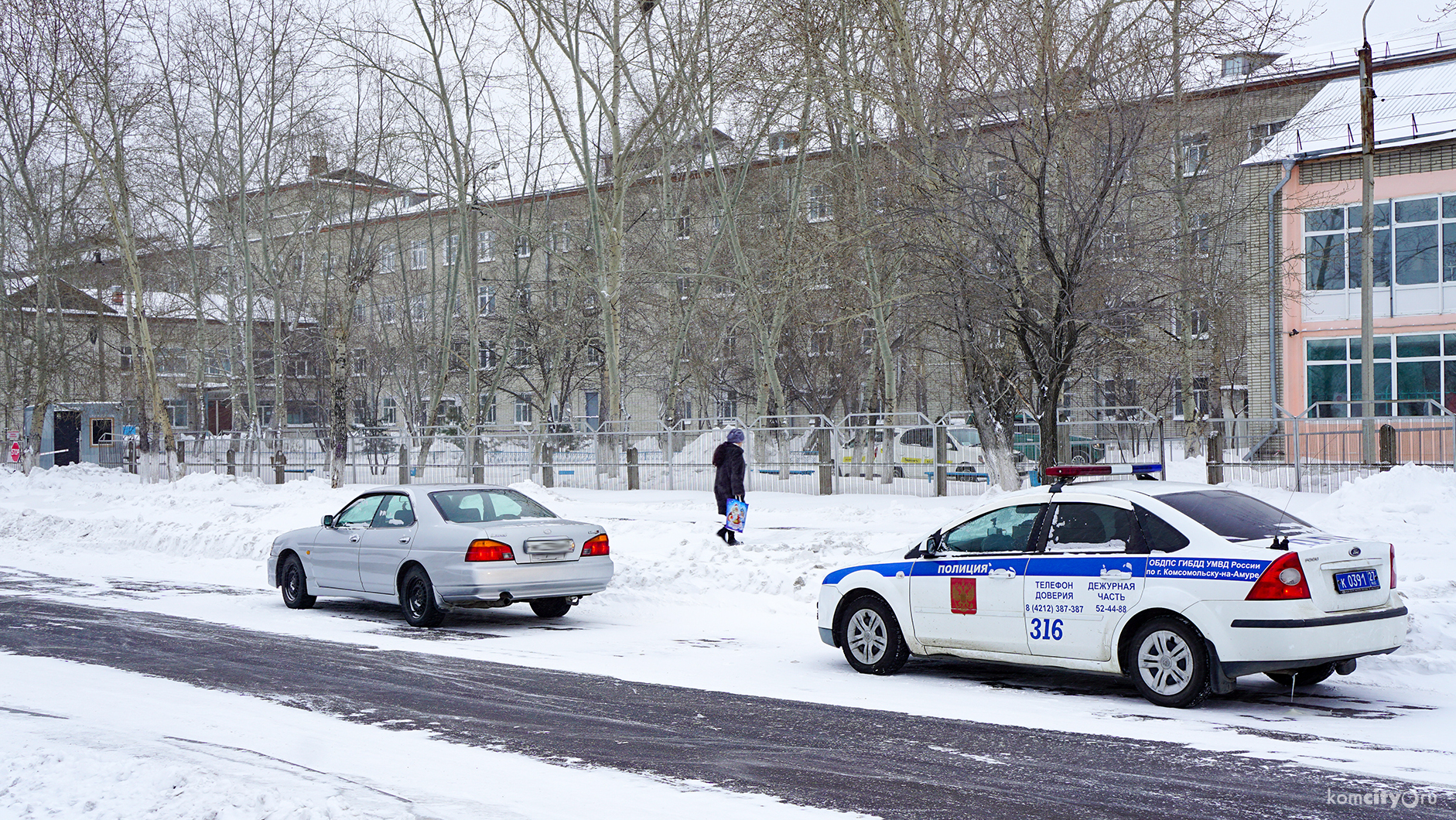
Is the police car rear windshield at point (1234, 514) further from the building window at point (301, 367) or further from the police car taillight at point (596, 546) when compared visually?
the building window at point (301, 367)

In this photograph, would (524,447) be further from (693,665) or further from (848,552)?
(693,665)

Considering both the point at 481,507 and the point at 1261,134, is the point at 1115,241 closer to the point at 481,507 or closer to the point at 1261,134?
the point at 481,507

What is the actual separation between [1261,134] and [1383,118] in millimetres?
13658

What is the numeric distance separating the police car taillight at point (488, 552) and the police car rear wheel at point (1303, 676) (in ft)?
23.3

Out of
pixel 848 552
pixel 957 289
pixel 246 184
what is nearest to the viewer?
pixel 848 552

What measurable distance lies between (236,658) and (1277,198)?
31781mm

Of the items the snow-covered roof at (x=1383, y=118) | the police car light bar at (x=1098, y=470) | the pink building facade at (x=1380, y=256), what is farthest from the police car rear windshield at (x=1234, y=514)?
the snow-covered roof at (x=1383, y=118)

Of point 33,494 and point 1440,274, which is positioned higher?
point 1440,274

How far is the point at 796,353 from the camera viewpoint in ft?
160

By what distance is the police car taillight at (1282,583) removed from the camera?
7.73 metres

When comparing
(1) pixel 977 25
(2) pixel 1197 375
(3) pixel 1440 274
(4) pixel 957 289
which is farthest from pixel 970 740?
(2) pixel 1197 375

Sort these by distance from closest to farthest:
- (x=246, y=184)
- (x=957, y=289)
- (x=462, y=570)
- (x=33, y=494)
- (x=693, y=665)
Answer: (x=693, y=665) → (x=462, y=570) → (x=957, y=289) → (x=33, y=494) → (x=246, y=184)

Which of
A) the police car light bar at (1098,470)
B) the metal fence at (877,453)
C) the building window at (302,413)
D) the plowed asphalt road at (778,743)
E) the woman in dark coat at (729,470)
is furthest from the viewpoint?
the building window at (302,413)

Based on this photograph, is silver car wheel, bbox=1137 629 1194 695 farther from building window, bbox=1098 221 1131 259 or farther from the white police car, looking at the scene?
building window, bbox=1098 221 1131 259
